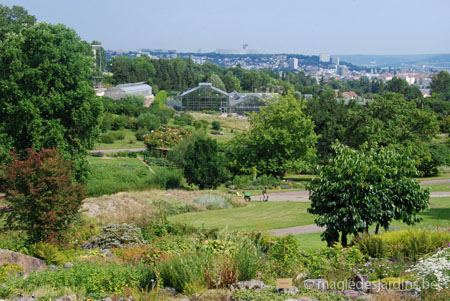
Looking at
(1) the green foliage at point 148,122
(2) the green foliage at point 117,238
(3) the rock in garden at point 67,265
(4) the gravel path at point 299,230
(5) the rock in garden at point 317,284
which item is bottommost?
(1) the green foliage at point 148,122

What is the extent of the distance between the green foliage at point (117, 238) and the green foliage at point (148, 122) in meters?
39.7

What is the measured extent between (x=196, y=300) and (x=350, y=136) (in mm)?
31524

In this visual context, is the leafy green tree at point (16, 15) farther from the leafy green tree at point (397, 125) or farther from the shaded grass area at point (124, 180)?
the leafy green tree at point (397, 125)

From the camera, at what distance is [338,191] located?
12.4 m

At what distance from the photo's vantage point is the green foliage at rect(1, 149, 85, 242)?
1269 centimetres

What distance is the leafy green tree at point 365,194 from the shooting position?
12.0 meters

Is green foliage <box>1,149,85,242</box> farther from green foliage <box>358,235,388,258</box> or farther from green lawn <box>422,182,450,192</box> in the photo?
green lawn <box>422,182,450,192</box>

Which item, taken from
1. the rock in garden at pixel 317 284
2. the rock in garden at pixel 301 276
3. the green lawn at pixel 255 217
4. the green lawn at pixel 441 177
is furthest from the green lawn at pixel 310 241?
the green lawn at pixel 441 177

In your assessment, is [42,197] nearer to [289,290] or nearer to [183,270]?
[183,270]

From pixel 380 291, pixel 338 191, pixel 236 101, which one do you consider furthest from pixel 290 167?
pixel 236 101

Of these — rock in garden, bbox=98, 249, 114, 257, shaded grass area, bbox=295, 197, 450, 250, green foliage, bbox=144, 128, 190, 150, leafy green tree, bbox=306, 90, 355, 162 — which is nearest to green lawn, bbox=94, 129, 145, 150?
green foliage, bbox=144, 128, 190, 150

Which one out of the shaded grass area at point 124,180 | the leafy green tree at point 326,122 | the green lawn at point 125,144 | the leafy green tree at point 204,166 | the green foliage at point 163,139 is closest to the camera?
the shaded grass area at point 124,180

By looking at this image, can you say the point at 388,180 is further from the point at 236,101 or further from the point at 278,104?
the point at 236,101

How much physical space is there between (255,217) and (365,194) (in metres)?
9.66
